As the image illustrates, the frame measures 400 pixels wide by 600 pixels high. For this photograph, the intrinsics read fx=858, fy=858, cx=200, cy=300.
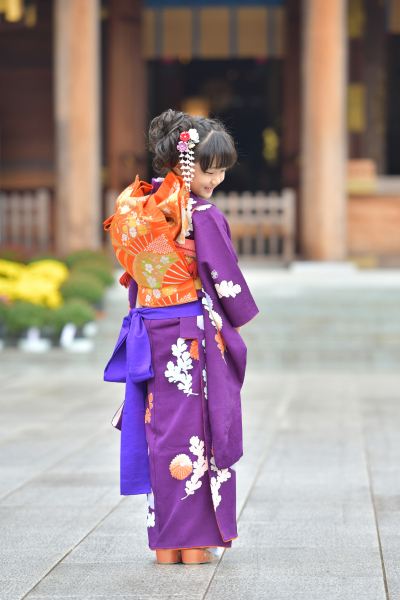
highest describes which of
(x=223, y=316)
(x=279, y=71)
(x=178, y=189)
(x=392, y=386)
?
(x=279, y=71)

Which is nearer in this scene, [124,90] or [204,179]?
[204,179]

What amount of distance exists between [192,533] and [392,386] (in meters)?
4.77

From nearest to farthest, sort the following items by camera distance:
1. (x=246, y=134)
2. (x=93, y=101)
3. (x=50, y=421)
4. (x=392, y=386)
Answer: (x=50, y=421), (x=392, y=386), (x=93, y=101), (x=246, y=134)

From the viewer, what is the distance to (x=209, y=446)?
3.12 metres

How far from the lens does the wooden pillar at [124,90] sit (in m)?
13.4

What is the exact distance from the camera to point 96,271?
33.1 ft

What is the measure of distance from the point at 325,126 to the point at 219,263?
27.9ft

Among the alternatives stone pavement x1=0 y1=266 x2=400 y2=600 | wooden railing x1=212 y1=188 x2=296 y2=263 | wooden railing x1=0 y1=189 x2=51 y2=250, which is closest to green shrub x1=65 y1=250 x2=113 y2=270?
wooden railing x1=0 y1=189 x2=51 y2=250

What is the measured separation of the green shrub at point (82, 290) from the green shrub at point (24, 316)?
489 mm

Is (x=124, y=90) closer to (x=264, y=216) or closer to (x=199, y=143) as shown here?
(x=264, y=216)

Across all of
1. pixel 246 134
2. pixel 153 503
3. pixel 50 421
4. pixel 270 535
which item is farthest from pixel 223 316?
pixel 246 134

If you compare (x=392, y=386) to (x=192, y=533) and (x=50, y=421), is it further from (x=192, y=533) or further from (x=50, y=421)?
(x=192, y=533)

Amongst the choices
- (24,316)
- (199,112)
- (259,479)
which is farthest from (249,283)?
(259,479)

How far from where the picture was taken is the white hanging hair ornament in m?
3.07
